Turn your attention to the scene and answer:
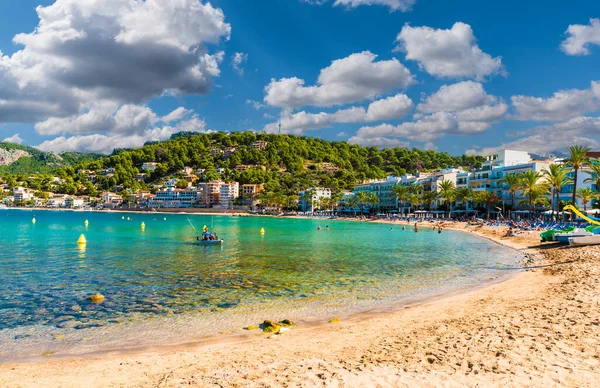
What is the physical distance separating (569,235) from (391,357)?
32.2 m

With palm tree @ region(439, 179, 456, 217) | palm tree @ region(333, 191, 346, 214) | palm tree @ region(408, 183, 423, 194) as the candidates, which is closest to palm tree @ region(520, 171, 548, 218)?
palm tree @ region(439, 179, 456, 217)

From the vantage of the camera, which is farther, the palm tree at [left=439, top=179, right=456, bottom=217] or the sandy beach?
the palm tree at [left=439, top=179, right=456, bottom=217]

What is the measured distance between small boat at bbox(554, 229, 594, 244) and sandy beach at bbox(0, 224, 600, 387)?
909 inches

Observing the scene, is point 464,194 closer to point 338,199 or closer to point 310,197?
point 338,199

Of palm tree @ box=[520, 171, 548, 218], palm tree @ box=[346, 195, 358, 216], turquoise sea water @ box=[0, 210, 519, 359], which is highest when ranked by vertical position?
palm tree @ box=[520, 171, 548, 218]

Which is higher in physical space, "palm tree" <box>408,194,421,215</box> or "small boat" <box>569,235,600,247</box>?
"palm tree" <box>408,194,421,215</box>

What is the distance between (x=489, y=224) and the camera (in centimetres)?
7081

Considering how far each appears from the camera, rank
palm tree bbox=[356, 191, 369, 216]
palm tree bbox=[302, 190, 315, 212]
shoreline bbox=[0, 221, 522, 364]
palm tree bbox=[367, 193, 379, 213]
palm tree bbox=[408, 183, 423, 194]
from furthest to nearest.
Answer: palm tree bbox=[302, 190, 315, 212], palm tree bbox=[356, 191, 369, 216], palm tree bbox=[367, 193, 379, 213], palm tree bbox=[408, 183, 423, 194], shoreline bbox=[0, 221, 522, 364]

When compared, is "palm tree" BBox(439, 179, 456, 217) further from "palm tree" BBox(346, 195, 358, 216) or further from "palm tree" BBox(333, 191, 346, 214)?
"palm tree" BBox(333, 191, 346, 214)

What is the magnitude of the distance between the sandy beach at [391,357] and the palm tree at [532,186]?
63690mm

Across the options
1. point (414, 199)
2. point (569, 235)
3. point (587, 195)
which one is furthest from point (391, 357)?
point (414, 199)

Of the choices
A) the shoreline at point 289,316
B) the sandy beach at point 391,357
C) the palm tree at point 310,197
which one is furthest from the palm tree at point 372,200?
the sandy beach at point 391,357

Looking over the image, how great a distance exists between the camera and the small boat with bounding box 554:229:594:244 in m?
32.8

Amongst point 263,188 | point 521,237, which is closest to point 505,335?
point 521,237
